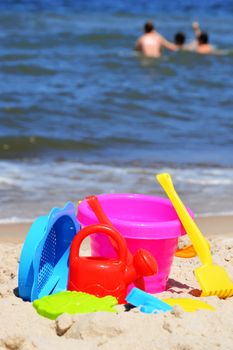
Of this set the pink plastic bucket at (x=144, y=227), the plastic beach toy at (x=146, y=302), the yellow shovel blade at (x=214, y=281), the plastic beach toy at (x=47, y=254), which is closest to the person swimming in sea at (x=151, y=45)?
the pink plastic bucket at (x=144, y=227)

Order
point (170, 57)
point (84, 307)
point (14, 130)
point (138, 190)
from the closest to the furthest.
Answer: point (84, 307) < point (138, 190) < point (14, 130) < point (170, 57)

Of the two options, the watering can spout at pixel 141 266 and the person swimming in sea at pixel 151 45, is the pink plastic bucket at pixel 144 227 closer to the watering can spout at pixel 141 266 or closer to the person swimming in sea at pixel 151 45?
the watering can spout at pixel 141 266

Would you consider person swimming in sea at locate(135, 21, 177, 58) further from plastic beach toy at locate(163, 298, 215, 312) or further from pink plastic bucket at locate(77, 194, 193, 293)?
plastic beach toy at locate(163, 298, 215, 312)

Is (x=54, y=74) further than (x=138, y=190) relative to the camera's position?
Yes

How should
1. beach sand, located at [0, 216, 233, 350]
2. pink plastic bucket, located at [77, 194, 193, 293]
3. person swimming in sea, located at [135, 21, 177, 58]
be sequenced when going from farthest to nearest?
person swimming in sea, located at [135, 21, 177, 58] < pink plastic bucket, located at [77, 194, 193, 293] < beach sand, located at [0, 216, 233, 350]

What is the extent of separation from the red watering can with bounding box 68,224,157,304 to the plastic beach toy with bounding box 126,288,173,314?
0.29 ft

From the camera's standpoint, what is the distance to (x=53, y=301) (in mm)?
2832

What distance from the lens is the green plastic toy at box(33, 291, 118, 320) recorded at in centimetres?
273

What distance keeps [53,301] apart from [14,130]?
4745 millimetres

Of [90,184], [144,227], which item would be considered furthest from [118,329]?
[90,184]

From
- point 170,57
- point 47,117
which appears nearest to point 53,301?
point 47,117

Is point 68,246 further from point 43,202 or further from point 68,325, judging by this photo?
point 43,202

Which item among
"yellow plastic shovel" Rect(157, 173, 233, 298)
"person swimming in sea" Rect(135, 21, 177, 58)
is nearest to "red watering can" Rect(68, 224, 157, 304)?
"yellow plastic shovel" Rect(157, 173, 233, 298)

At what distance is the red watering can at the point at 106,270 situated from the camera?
290cm
